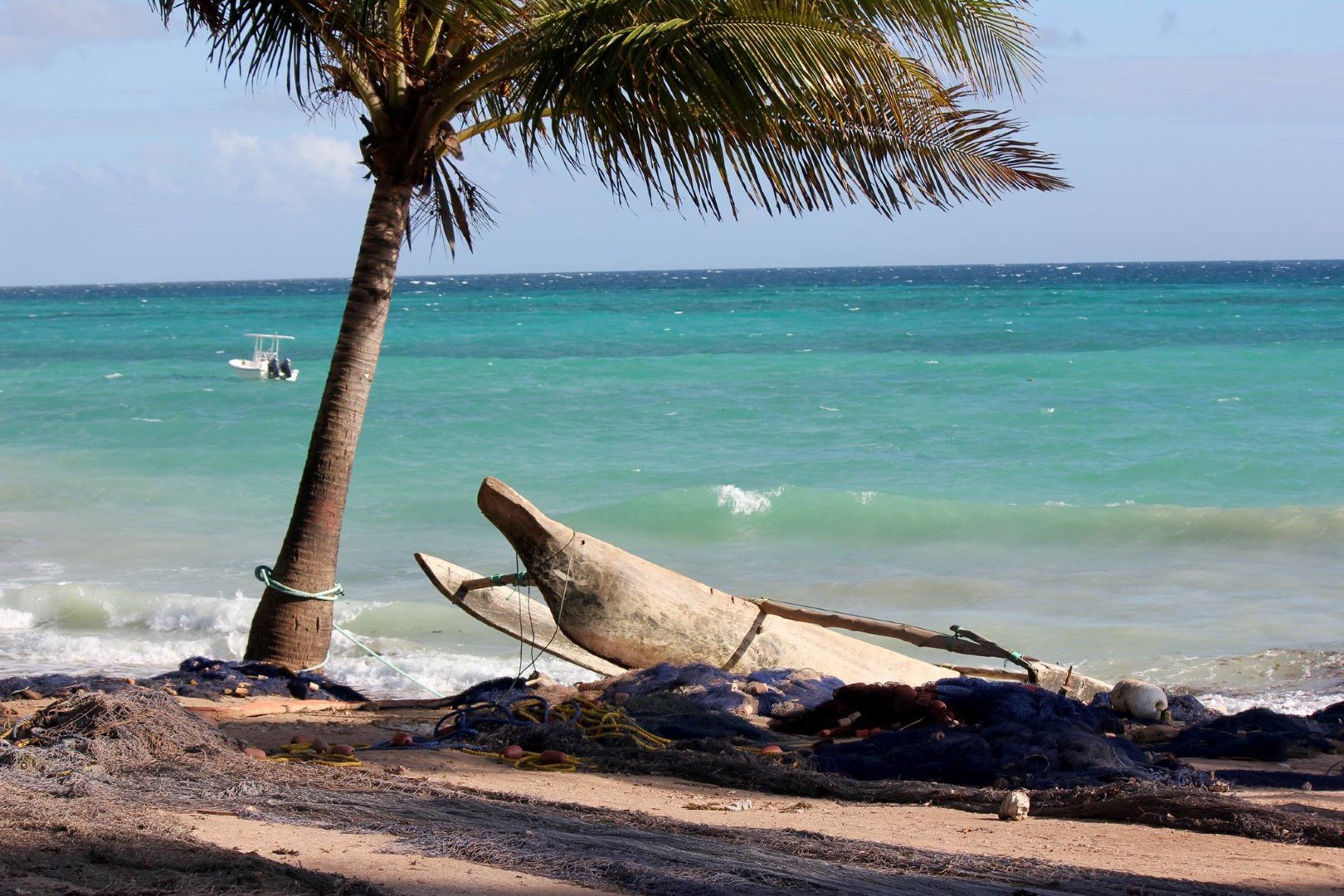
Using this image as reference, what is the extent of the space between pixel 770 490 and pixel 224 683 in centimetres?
1002

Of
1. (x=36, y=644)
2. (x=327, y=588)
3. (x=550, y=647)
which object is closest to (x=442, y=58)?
(x=327, y=588)

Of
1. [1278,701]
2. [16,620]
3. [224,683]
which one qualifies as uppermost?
[1278,701]

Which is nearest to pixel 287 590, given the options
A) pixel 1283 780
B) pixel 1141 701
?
pixel 1141 701

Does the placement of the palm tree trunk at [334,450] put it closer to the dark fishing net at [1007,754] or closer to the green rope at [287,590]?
the green rope at [287,590]

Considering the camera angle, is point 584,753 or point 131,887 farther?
point 584,753

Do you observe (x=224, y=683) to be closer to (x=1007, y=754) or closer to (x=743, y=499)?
(x=1007, y=754)

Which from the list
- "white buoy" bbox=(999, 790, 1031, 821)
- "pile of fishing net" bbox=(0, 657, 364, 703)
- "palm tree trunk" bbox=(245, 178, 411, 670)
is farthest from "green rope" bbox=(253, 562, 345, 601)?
"white buoy" bbox=(999, 790, 1031, 821)

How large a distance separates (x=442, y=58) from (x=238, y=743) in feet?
12.2

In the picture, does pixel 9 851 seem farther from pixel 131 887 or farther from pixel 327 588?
pixel 327 588

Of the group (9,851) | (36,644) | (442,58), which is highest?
(442,58)

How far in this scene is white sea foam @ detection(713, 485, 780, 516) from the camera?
1565cm

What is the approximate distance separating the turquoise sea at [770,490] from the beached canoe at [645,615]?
2102 mm

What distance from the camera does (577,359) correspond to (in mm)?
37156

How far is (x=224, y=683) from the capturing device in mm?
7133
